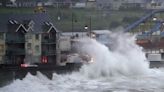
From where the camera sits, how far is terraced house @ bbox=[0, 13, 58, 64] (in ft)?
50.1

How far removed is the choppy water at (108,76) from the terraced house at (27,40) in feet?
4.52

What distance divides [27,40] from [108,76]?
9.49 ft

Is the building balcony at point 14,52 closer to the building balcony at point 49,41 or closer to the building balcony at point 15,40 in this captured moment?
the building balcony at point 15,40

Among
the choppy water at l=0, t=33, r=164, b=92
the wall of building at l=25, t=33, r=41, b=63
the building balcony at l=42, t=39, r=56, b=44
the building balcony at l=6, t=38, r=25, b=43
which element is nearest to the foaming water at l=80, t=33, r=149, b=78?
the choppy water at l=0, t=33, r=164, b=92

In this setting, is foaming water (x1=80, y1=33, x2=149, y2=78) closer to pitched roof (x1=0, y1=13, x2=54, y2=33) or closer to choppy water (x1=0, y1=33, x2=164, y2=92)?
choppy water (x1=0, y1=33, x2=164, y2=92)

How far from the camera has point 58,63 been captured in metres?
15.5

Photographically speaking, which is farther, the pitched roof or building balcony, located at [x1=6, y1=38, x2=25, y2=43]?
the pitched roof

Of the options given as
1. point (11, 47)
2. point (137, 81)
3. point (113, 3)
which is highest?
point (113, 3)

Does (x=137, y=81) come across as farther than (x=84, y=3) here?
No

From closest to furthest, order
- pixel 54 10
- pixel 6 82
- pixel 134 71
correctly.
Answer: pixel 6 82, pixel 134 71, pixel 54 10

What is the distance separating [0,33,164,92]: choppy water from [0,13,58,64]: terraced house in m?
1.38

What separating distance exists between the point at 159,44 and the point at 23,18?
7.43 meters

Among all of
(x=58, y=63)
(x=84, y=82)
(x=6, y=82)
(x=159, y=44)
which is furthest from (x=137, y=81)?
(x=159, y=44)

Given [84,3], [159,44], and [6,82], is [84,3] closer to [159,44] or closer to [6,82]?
[159,44]
